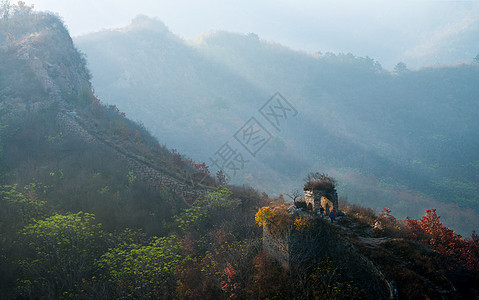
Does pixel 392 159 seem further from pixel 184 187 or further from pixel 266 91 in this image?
pixel 184 187

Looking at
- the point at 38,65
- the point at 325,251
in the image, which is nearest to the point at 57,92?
the point at 38,65

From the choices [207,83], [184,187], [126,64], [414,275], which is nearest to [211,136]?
[207,83]

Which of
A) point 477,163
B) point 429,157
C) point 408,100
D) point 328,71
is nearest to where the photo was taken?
point 477,163

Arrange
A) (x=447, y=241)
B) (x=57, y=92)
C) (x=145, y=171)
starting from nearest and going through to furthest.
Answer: (x=447, y=241) → (x=145, y=171) → (x=57, y=92)

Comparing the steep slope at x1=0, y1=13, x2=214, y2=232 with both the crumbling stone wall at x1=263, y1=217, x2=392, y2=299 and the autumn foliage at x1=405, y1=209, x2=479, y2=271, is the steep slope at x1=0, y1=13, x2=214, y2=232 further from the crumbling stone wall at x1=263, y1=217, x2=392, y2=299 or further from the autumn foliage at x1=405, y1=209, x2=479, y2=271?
the autumn foliage at x1=405, y1=209, x2=479, y2=271

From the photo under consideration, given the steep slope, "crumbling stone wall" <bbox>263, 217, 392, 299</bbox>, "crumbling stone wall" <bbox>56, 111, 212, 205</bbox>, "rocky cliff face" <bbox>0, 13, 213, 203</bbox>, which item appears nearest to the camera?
"crumbling stone wall" <bbox>263, 217, 392, 299</bbox>

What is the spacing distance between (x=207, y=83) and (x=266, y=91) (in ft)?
37.9

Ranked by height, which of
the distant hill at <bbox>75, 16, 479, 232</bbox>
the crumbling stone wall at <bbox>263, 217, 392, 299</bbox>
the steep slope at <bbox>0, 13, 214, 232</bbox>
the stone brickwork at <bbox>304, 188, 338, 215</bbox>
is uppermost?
the distant hill at <bbox>75, 16, 479, 232</bbox>

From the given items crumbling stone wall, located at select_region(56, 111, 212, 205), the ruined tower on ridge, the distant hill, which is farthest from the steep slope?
the distant hill

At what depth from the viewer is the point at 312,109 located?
152 ft

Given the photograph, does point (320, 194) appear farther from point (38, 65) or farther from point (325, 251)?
point (38, 65)

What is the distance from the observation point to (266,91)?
50.7m

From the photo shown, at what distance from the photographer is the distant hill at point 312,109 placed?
1157 inches

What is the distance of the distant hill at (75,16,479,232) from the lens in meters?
29.4
